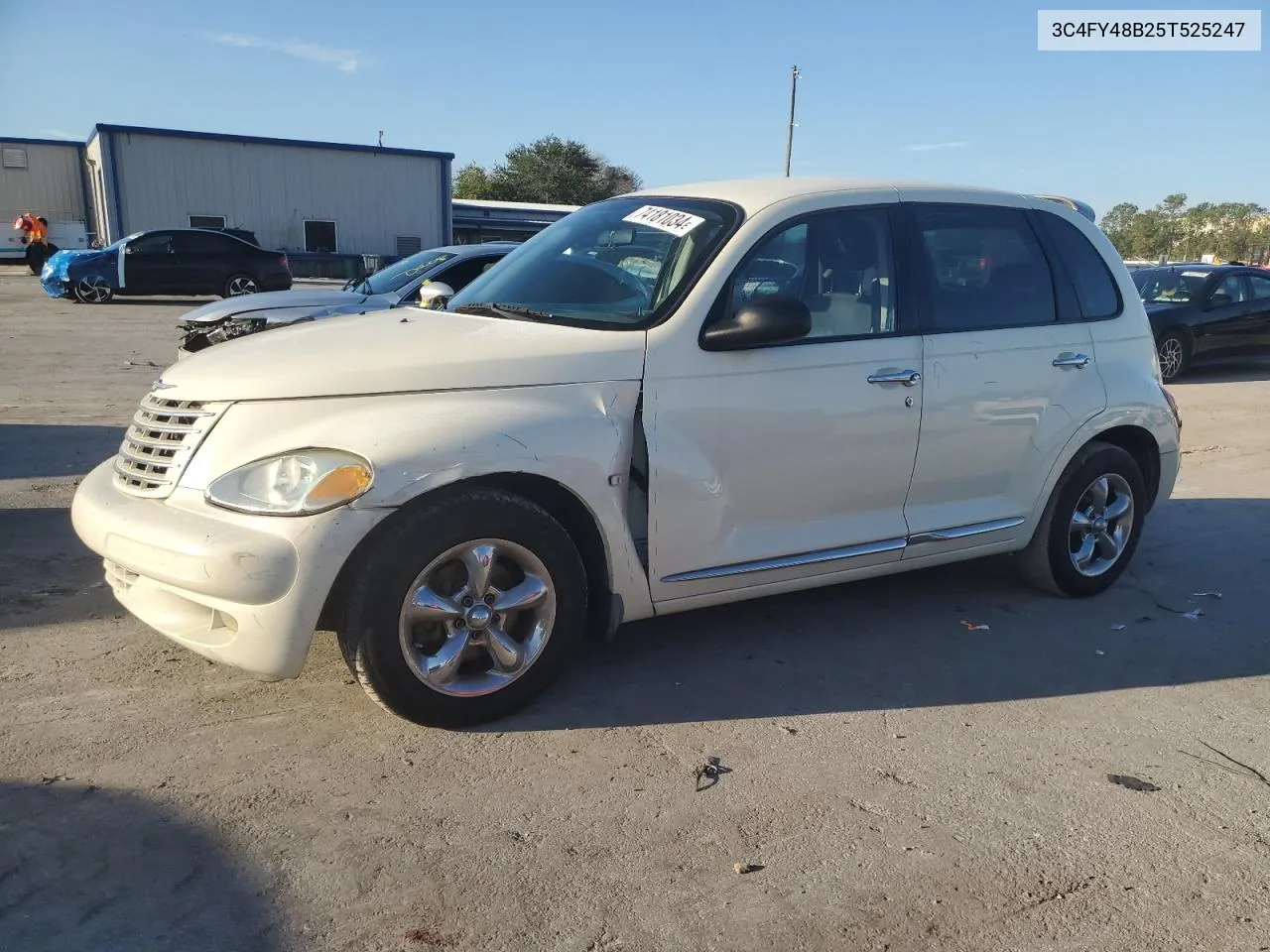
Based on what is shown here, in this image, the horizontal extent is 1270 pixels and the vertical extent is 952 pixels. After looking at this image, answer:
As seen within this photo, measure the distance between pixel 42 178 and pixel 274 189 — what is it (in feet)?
35.4

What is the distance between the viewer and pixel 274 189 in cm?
3584

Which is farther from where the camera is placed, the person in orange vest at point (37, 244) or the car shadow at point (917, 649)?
the person in orange vest at point (37, 244)

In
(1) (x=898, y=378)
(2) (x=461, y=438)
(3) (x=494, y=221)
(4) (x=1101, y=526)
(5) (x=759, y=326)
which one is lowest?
(4) (x=1101, y=526)

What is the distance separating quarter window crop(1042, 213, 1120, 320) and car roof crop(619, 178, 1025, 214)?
41cm

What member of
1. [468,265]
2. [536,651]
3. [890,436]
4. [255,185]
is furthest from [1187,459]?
[255,185]

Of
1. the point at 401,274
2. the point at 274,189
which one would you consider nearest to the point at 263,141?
the point at 274,189

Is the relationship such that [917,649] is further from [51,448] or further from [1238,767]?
[51,448]

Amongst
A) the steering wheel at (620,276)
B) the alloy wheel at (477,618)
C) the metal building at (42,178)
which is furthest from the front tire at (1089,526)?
the metal building at (42,178)

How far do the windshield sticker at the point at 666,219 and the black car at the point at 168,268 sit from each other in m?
18.3

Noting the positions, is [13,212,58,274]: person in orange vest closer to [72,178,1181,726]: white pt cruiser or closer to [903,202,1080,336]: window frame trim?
[72,178,1181,726]: white pt cruiser

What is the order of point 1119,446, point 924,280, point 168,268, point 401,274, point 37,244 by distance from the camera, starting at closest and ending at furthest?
1. point 924,280
2. point 1119,446
3. point 401,274
4. point 168,268
5. point 37,244

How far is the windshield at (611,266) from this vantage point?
12.7 feet

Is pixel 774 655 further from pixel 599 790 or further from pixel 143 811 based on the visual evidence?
pixel 143 811

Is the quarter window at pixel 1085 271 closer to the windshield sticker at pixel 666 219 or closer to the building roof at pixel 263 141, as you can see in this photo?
the windshield sticker at pixel 666 219
